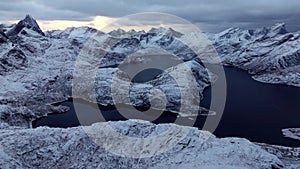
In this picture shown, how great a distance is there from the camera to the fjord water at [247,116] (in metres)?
105

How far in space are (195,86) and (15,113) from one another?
84607 millimetres

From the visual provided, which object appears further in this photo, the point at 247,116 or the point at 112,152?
the point at 247,116

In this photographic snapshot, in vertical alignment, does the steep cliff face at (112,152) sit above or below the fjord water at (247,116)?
above

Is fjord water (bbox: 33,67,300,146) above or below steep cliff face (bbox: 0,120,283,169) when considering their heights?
below

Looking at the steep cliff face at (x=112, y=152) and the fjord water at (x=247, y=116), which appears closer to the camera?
the steep cliff face at (x=112, y=152)

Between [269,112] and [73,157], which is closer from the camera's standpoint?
[73,157]

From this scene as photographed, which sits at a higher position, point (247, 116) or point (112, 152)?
point (112, 152)

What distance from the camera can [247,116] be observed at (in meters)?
124

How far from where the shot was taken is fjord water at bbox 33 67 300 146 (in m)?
105

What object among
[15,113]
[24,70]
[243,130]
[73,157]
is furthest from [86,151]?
[24,70]

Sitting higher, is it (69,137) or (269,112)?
(69,137)

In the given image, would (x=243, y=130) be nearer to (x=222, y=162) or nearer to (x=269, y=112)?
(x=269, y=112)

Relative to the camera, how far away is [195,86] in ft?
534

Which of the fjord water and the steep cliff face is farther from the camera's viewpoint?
the fjord water
